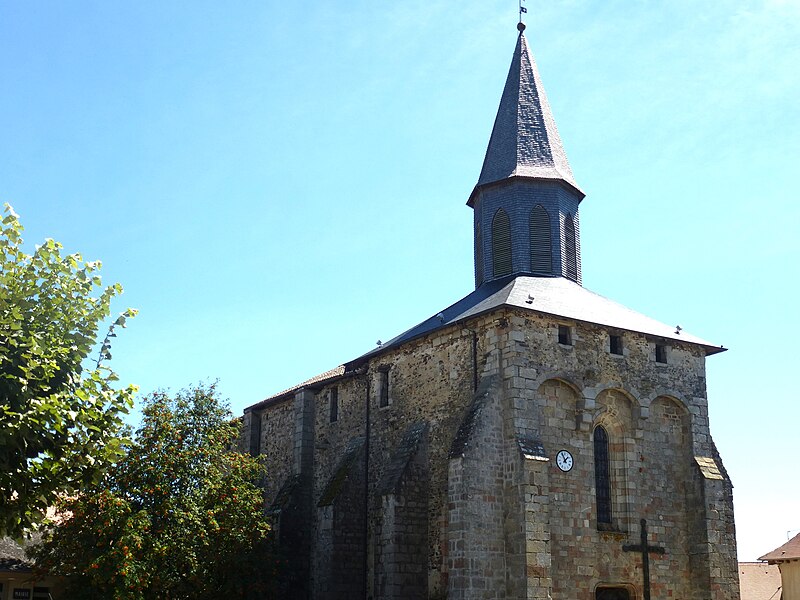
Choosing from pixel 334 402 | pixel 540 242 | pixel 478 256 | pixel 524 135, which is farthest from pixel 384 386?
pixel 524 135

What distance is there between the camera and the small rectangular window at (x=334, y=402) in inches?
1062

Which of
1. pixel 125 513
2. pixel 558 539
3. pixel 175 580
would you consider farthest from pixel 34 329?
pixel 558 539

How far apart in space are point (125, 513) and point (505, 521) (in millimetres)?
8831

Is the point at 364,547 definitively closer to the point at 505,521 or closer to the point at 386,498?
the point at 386,498

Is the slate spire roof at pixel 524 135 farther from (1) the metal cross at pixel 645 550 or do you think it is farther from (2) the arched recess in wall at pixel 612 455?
(1) the metal cross at pixel 645 550

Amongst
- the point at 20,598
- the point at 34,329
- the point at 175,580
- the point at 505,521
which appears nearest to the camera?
the point at 34,329

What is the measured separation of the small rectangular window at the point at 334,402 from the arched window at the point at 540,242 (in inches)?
286

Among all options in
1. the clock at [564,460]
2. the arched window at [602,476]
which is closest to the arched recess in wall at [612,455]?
the arched window at [602,476]

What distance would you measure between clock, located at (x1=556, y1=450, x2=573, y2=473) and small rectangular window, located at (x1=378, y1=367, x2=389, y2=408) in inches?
233

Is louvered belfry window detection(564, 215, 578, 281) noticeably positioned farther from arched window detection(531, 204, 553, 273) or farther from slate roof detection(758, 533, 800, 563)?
slate roof detection(758, 533, 800, 563)

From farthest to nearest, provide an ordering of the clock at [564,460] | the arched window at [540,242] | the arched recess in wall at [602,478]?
the arched window at [540,242] < the arched recess in wall at [602,478] < the clock at [564,460]

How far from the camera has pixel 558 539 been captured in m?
19.8

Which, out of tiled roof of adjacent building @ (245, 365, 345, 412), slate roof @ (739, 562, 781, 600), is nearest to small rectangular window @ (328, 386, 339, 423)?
tiled roof of adjacent building @ (245, 365, 345, 412)

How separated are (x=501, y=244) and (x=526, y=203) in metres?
1.37
